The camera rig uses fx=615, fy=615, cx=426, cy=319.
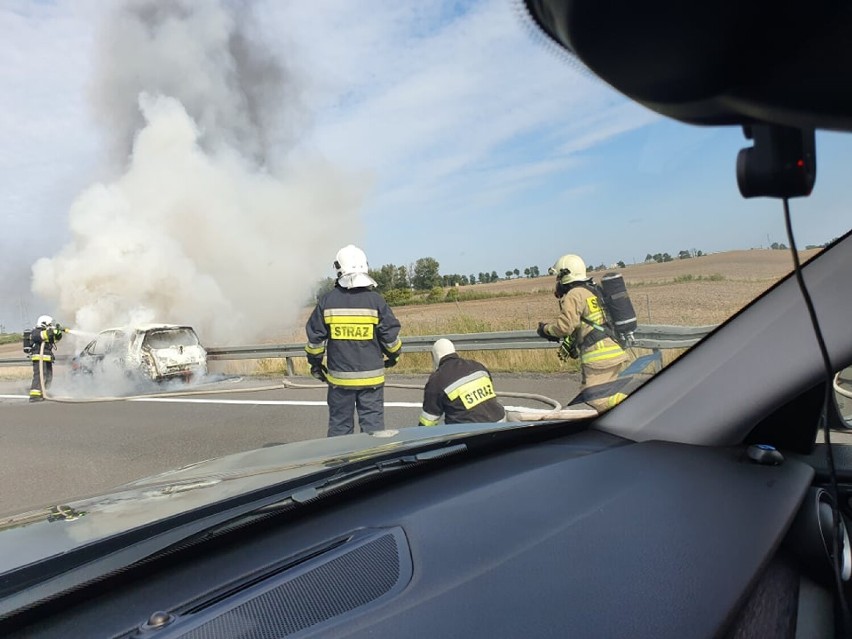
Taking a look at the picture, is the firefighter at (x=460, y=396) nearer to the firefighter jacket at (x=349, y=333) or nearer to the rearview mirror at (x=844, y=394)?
the firefighter jacket at (x=349, y=333)

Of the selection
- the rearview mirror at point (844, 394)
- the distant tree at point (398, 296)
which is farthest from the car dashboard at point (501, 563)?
the distant tree at point (398, 296)

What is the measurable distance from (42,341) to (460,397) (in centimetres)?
1282

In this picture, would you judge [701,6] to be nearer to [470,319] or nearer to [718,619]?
[718,619]

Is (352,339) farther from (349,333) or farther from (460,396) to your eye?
(460,396)

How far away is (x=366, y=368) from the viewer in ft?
Answer: 18.0

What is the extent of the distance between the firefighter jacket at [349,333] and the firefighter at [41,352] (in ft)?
34.0

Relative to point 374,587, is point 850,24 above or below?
above

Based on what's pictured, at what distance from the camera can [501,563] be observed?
54.6 inches

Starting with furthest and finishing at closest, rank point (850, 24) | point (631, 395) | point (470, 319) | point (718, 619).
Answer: point (470, 319)
point (631, 395)
point (718, 619)
point (850, 24)

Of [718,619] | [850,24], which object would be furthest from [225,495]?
[850,24]

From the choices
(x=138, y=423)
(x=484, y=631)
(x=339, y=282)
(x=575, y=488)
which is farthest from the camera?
(x=138, y=423)

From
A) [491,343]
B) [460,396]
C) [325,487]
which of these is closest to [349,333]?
[460,396]

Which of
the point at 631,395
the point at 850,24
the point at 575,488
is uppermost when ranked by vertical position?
the point at 850,24

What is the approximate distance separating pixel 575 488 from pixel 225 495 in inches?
39.4
